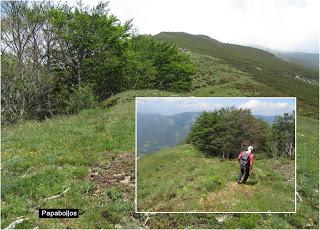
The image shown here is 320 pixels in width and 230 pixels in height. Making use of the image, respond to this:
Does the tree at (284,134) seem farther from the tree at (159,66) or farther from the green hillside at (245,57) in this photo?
the green hillside at (245,57)

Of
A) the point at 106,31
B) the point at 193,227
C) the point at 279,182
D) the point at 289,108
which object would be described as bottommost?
the point at 193,227

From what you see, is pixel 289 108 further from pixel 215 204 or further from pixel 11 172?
pixel 11 172

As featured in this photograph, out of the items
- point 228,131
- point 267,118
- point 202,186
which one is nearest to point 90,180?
point 202,186

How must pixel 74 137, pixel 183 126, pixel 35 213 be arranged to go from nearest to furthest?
pixel 183 126, pixel 35 213, pixel 74 137

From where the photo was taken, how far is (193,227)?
1631 centimetres

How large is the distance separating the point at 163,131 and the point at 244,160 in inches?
97.0

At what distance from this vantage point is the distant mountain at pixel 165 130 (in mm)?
15336

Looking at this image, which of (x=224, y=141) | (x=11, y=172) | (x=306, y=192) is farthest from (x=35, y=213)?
(x=306, y=192)

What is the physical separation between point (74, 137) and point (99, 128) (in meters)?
1.64

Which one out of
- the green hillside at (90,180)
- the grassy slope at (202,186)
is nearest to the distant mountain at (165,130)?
the grassy slope at (202,186)

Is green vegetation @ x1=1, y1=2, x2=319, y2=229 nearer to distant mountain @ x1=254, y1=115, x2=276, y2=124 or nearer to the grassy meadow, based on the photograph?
the grassy meadow

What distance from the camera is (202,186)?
15617 mm

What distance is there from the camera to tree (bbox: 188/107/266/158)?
15.3 m

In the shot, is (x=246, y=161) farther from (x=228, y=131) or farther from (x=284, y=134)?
(x=284, y=134)
